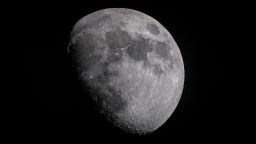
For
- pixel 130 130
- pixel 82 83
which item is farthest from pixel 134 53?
pixel 130 130

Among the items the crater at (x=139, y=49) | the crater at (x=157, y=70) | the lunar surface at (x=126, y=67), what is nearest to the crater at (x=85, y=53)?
the lunar surface at (x=126, y=67)

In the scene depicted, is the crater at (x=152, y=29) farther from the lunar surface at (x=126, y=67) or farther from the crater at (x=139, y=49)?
the crater at (x=139, y=49)

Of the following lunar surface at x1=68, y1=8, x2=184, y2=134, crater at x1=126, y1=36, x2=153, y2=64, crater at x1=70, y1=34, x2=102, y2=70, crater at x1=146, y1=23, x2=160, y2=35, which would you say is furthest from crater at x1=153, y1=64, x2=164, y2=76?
crater at x1=70, y1=34, x2=102, y2=70

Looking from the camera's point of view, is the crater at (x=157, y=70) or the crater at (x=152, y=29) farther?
the crater at (x=152, y=29)

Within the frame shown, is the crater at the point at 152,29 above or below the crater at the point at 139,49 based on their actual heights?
above

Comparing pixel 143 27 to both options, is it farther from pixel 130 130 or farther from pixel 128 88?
pixel 130 130

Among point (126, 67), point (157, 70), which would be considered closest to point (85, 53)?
point (126, 67)

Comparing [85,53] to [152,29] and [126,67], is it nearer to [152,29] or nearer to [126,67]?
[126,67]

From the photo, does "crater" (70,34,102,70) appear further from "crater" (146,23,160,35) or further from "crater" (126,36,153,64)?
"crater" (146,23,160,35)

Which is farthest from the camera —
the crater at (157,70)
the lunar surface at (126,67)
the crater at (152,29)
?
the crater at (152,29)
